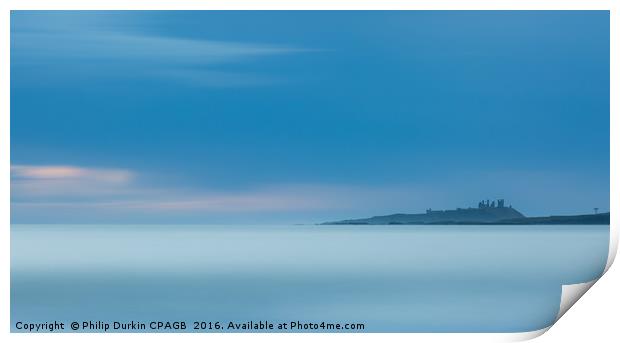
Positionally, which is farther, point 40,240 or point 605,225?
point 40,240

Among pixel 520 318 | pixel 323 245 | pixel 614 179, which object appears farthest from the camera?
pixel 323 245

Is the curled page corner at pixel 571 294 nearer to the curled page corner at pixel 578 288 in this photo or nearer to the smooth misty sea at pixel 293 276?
the curled page corner at pixel 578 288

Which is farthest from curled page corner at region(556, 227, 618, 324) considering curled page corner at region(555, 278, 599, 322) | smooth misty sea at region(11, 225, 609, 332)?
smooth misty sea at region(11, 225, 609, 332)

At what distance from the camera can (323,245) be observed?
906cm

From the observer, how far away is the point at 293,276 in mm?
8445

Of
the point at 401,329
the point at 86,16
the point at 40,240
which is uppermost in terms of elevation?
the point at 86,16

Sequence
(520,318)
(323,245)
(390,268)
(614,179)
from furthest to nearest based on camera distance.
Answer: (323,245) → (390,268) → (520,318) → (614,179)

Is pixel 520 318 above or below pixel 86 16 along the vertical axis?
below

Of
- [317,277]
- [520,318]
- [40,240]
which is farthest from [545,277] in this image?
[40,240]
